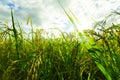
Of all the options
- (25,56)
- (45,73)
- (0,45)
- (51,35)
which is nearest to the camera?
(45,73)

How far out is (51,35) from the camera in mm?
3557

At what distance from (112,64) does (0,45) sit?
1.35 metres

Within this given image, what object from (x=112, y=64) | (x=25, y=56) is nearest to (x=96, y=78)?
(x=112, y=64)

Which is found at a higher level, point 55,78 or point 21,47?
point 21,47

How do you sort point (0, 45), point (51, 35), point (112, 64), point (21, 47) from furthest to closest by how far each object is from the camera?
point (51, 35), point (0, 45), point (21, 47), point (112, 64)

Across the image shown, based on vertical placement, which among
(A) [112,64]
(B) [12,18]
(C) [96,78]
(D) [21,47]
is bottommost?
(C) [96,78]

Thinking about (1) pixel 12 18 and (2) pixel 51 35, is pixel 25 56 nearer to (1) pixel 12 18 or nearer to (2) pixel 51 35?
(1) pixel 12 18

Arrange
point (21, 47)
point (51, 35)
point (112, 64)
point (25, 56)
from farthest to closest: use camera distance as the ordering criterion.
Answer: point (51, 35), point (21, 47), point (25, 56), point (112, 64)

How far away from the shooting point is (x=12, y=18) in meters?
2.27

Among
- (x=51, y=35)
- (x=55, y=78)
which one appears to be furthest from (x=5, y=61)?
(x=51, y=35)

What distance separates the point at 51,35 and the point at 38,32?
2.98ft

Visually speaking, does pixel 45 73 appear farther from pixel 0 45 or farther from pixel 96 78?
pixel 0 45

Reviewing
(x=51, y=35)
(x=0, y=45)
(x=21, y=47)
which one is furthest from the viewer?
(x=51, y=35)

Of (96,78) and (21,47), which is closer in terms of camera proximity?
(96,78)
